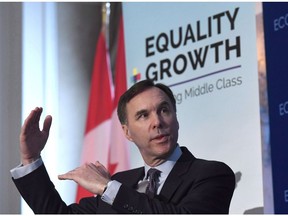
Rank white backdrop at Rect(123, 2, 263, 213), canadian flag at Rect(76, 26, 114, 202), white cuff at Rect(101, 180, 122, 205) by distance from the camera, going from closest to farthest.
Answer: white cuff at Rect(101, 180, 122, 205)
white backdrop at Rect(123, 2, 263, 213)
canadian flag at Rect(76, 26, 114, 202)

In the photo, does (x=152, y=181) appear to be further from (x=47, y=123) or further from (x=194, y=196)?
(x=47, y=123)

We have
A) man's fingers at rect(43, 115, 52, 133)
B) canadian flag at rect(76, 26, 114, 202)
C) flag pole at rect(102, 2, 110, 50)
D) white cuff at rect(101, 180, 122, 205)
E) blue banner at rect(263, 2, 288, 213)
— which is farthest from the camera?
flag pole at rect(102, 2, 110, 50)

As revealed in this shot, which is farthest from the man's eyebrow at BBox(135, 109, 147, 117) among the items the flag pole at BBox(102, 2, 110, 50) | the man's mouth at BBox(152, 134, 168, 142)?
the flag pole at BBox(102, 2, 110, 50)

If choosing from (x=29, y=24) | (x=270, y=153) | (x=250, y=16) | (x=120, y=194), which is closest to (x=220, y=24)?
(x=250, y=16)

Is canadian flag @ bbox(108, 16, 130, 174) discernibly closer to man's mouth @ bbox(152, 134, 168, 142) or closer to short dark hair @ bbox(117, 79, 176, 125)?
short dark hair @ bbox(117, 79, 176, 125)

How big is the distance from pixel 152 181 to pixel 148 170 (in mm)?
73

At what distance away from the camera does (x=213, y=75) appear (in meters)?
4.04

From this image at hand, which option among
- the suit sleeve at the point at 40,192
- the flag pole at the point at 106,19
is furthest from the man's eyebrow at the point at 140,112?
the flag pole at the point at 106,19

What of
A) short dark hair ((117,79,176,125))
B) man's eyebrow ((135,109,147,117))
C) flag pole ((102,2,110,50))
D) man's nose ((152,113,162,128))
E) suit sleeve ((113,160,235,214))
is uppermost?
flag pole ((102,2,110,50))

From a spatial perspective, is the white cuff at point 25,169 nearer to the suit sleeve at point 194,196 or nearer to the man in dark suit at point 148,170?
the man in dark suit at point 148,170

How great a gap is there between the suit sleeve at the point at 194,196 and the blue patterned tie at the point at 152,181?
5 centimetres

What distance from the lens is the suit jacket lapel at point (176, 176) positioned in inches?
99.8

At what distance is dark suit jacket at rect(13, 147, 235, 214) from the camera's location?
238cm

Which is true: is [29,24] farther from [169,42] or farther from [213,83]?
[213,83]
